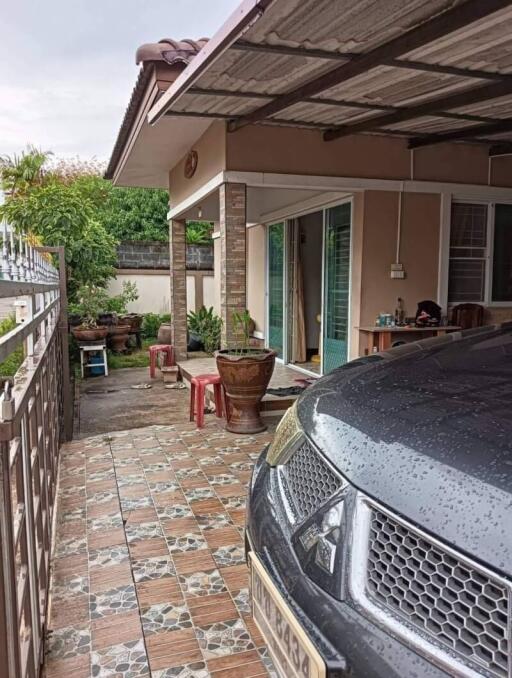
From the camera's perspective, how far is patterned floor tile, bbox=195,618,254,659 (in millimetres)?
2068

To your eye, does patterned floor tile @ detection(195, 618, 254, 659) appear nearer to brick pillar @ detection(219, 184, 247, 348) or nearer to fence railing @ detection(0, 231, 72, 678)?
fence railing @ detection(0, 231, 72, 678)

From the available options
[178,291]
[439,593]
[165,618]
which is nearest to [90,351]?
[178,291]

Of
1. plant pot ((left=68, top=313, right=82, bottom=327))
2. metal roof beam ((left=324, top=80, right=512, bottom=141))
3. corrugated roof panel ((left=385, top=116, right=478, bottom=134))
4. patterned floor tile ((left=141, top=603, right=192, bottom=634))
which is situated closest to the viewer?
patterned floor tile ((left=141, top=603, right=192, bottom=634))

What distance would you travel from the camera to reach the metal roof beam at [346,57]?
3.31 meters

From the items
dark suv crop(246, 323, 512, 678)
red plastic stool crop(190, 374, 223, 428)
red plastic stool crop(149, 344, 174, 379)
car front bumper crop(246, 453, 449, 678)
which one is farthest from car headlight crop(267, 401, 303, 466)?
red plastic stool crop(149, 344, 174, 379)

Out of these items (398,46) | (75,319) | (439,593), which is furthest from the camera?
(75,319)

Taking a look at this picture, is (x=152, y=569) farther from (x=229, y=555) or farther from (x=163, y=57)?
(x=163, y=57)

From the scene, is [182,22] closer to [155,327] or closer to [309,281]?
[155,327]

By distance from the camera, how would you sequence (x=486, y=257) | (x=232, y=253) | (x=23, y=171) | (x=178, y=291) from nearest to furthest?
(x=232, y=253) < (x=486, y=257) < (x=178, y=291) < (x=23, y=171)

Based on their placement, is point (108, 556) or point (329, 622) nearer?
point (329, 622)

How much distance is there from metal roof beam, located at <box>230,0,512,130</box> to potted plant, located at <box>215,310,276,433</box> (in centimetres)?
Result: 216

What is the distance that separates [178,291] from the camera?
865 cm

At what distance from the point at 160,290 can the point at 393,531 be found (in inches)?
484

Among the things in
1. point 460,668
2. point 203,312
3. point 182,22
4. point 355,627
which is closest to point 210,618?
point 355,627
